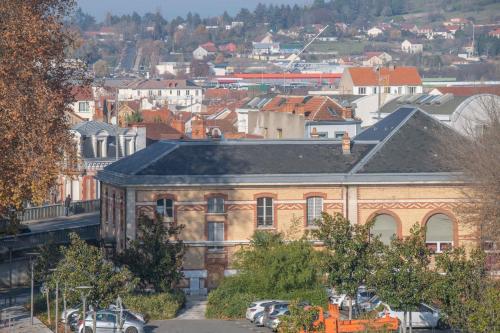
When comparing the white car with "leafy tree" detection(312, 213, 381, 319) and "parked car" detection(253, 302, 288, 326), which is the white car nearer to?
"parked car" detection(253, 302, 288, 326)

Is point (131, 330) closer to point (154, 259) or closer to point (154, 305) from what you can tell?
point (154, 305)

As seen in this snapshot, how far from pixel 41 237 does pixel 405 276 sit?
2300 cm

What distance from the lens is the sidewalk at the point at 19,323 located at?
46062 mm

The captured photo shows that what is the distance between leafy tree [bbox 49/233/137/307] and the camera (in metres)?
42.7

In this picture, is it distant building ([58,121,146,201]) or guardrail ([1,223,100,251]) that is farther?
distant building ([58,121,146,201])

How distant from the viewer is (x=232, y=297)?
50938 millimetres

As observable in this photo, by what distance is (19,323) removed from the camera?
47562mm

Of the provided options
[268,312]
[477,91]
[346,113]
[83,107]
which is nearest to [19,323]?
[268,312]

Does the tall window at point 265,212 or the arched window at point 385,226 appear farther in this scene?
the arched window at point 385,226

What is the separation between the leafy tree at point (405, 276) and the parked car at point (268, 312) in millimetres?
5008

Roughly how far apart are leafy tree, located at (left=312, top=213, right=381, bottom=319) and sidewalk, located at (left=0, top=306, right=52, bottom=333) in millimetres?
9386

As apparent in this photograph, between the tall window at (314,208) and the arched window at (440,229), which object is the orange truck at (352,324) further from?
the arched window at (440,229)

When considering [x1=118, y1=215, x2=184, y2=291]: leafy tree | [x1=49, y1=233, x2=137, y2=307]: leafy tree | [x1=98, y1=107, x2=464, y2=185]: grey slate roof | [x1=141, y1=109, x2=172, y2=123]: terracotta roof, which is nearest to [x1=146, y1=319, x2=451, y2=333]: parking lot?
[x1=118, y1=215, x2=184, y2=291]: leafy tree

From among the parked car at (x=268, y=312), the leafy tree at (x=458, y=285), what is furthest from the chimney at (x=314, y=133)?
the leafy tree at (x=458, y=285)
